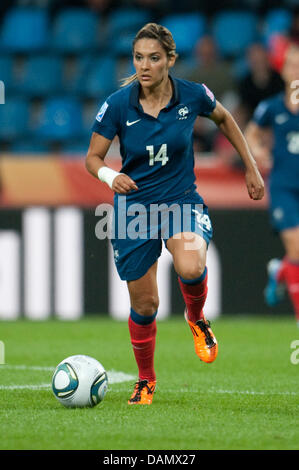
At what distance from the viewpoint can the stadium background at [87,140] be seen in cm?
1055

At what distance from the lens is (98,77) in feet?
44.7

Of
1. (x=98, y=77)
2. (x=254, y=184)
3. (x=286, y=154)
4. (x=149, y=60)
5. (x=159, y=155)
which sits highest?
(x=98, y=77)

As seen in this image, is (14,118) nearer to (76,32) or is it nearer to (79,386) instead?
(76,32)

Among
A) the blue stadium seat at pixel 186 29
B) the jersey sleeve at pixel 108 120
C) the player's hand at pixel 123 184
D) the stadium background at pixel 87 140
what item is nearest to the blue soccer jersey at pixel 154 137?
the jersey sleeve at pixel 108 120

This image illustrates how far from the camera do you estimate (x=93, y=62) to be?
13852 millimetres

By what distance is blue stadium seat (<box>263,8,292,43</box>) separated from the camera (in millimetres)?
13414

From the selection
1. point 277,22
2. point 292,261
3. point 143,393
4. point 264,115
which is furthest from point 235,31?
point 143,393

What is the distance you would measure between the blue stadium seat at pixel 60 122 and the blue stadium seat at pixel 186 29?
1720mm

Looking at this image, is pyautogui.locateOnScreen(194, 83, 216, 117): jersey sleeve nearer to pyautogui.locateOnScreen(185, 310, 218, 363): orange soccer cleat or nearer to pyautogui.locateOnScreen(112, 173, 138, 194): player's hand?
pyautogui.locateOnScreen(112, 173, 138, 194): player's hand

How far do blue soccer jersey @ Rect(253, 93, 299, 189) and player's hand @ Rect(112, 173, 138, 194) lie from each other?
4.01m

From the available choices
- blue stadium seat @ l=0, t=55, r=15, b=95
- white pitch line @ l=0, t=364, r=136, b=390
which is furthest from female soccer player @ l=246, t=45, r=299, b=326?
blue stadium seat @ l=0, t=55, r=15, b=95

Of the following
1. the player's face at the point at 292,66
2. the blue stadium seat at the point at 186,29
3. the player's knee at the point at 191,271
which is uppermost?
the blue stadium seat at the point at 186,29

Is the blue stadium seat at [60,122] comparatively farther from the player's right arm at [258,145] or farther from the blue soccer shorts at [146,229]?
the blue soccer shorts at [146,229]

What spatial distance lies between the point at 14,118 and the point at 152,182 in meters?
8.11
